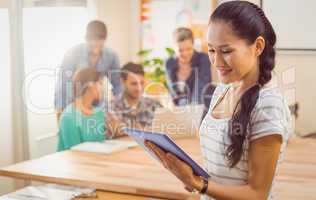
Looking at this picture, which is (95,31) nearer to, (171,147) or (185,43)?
(185,43)

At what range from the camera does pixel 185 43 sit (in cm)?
433

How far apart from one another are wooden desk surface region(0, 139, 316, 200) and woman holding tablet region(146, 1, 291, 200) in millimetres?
530

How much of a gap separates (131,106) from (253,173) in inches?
89.6

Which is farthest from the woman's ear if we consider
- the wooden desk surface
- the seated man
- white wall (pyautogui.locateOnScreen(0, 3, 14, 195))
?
white wall (pyautogui.locateOnScreen(0, 3, 14, 195))

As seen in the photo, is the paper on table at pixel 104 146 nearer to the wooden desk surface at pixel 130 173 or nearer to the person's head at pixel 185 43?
the wooden desk surface at pixel 130 173

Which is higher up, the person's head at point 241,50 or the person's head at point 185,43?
the person's head at point 185,43

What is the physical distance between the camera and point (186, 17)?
15.4ft

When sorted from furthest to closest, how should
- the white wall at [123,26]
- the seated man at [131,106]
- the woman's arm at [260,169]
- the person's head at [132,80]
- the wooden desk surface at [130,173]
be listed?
1. the white wall at [123,26]
2. the person's head at [132,80]
3. the seated man at [131,106]
4. the wooden desk surface at [130,173]
5. the woman's arm at [260,169]

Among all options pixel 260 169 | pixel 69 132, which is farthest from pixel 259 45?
pixel 69 132

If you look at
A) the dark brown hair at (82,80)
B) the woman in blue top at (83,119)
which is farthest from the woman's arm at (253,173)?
the dark brown hair at (82,80)

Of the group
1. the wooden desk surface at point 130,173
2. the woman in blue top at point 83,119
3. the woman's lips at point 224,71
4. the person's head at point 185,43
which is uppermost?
the person's head at point 185,43

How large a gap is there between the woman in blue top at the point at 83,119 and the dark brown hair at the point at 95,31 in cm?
63

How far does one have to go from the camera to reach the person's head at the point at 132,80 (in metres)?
A: 3.60

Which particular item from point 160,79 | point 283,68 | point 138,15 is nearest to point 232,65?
point 283,68
